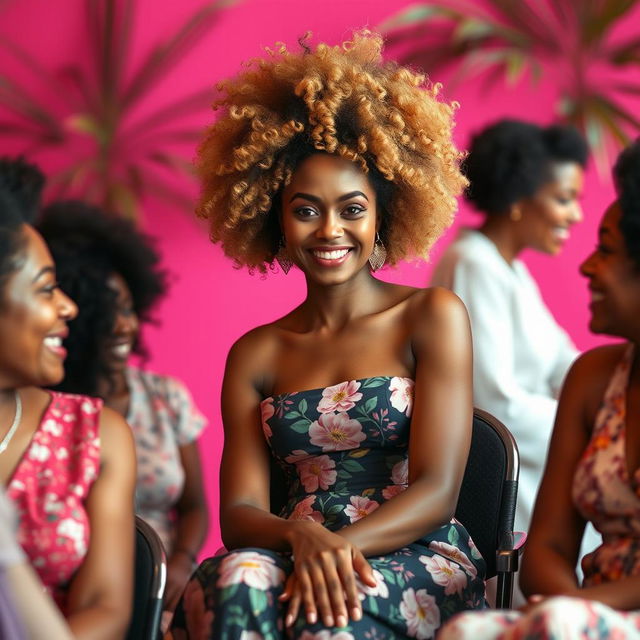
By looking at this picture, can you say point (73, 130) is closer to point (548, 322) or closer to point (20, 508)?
point (548, 322)

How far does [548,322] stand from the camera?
3.69 meters

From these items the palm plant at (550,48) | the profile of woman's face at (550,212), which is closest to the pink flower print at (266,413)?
the profile of woman's face at (550,212)

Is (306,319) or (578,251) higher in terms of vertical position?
(578,251)

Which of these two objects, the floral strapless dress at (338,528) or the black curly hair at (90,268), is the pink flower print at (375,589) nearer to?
the floral strapless dress at (338,528)

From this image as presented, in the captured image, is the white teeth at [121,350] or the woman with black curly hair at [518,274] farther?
the woman with black curly hair at [518,274]

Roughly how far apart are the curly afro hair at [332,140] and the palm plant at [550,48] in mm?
2206

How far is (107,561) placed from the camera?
1958 millimetres

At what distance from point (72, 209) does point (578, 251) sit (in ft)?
7.85

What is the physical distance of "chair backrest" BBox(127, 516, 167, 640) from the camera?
1937 mm

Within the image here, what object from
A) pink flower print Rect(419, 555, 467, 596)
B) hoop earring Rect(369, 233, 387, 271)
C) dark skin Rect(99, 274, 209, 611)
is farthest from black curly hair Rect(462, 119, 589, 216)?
pink flower print Rect(419, 555, 467, 596)

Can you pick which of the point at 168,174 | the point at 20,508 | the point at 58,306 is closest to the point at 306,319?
the point at 58,306

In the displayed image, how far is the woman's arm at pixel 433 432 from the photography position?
2055 millimetres

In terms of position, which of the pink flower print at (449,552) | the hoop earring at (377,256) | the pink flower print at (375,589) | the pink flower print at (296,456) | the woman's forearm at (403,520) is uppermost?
the hoop earring at (377,256)

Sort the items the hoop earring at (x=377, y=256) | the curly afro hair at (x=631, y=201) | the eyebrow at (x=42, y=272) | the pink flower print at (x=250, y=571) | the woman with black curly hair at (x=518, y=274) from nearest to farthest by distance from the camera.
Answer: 1. the pink flower print at (x=250, y=571)
2. the curly afro hair at (x=631, y=201)
3. the eyebrow at (x=42, y=272)
4. the hoop earring at (x=377, y=256)
5. the woman with black curly hair at (x=518, y=274)
